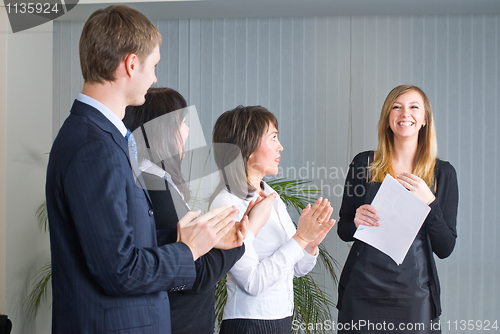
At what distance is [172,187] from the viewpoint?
1187mm

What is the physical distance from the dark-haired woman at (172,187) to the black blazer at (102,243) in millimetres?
181

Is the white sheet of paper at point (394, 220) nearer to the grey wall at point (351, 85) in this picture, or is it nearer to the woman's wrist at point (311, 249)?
the woman's wrist at point (311, 249)

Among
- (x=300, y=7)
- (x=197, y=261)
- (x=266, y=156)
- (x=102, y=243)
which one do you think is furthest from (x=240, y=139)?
(x=300, y=7)

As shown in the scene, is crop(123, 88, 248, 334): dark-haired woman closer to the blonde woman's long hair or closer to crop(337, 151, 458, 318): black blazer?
crop(337, 151, 458, 318): black blazer

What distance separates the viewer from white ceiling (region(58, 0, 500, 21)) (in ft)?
9.89

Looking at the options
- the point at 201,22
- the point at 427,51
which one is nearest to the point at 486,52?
the point at 427,51

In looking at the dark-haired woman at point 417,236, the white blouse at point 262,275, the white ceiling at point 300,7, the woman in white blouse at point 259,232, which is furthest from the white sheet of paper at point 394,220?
the white ceiling at point 300,7

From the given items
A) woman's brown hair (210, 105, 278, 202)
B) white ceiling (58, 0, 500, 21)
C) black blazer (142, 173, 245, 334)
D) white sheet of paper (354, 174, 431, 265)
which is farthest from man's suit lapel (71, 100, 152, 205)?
white ceiling (58, 0, 500, 21)

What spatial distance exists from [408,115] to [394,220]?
553mm

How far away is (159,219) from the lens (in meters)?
1.14

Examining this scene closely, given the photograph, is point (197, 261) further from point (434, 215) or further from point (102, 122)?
point (434, 215)

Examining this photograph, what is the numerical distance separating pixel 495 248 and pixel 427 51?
162cm

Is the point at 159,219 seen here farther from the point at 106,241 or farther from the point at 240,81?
the point at 240,81

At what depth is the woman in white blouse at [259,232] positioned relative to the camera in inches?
56.4
